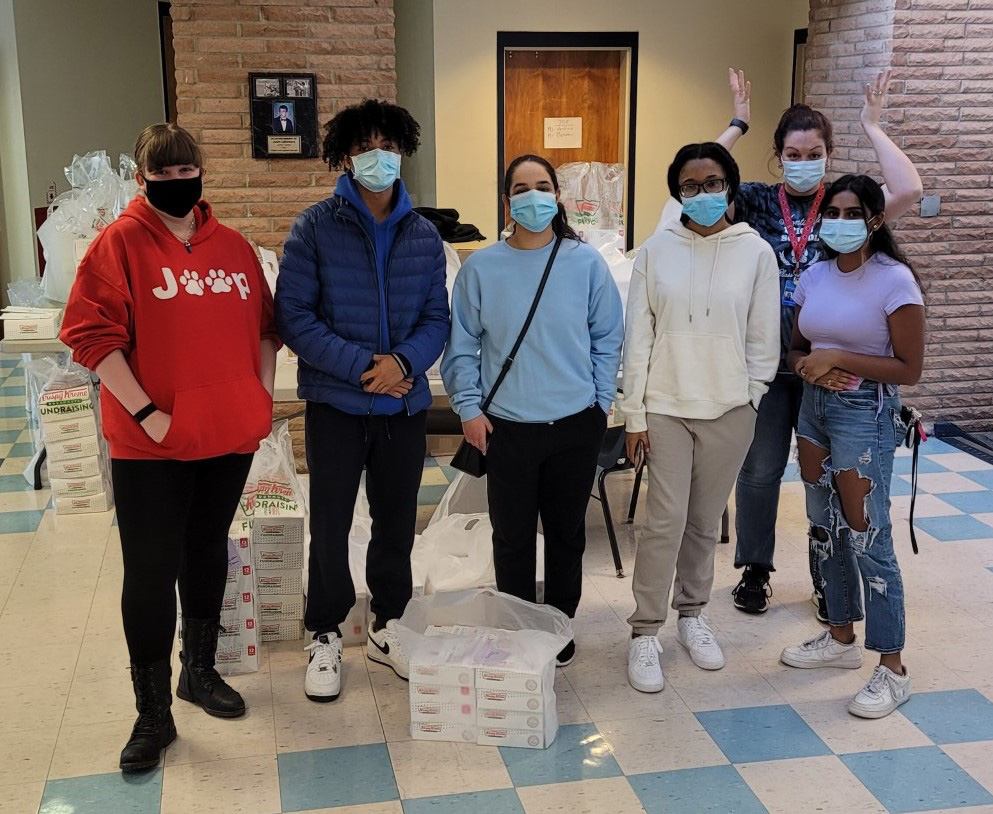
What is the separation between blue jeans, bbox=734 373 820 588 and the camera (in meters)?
3.52

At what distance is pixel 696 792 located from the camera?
2.75 meters

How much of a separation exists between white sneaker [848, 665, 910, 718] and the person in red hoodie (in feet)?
5.84

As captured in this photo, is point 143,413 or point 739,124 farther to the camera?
point 739,124

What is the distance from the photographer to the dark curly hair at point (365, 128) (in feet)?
9.71

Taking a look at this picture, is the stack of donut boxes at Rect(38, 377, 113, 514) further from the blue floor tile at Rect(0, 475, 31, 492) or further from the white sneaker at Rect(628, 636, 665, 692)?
the white sneaker at Rect(628, 636, 665, 692)

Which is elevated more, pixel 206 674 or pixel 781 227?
pixel 781 227

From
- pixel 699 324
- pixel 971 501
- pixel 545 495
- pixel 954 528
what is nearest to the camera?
pixel 699 324

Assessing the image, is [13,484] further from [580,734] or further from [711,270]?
[711,270]

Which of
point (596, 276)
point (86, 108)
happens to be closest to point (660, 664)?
point (596, 276)

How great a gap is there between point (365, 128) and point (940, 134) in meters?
3.85

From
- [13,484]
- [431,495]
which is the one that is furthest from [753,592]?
[13,484]

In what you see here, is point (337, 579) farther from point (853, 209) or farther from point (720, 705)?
point (853, 209)

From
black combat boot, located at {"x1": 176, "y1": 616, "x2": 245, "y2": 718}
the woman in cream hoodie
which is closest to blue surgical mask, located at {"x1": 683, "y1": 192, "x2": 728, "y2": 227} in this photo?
the woman in cream hoodie

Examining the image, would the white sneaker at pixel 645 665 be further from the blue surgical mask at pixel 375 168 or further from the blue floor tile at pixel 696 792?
the blue surgical mask at pixel 375 168
